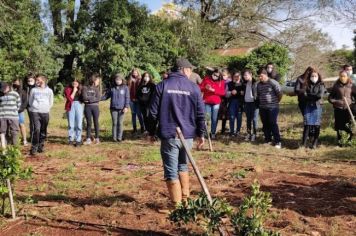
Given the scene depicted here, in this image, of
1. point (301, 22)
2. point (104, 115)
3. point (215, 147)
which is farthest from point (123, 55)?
point (215, 147)

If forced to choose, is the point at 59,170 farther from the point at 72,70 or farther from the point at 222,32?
the point at 222,32

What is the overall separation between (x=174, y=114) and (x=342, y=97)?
19.8 ft

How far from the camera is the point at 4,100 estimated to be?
969 cm

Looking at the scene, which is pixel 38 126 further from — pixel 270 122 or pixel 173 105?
pixel 173 105

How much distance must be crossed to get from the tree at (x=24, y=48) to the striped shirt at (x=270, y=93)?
1861 centimetres

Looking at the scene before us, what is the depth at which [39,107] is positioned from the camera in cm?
1019

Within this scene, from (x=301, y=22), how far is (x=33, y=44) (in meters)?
18.4

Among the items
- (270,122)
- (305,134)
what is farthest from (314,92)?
(270,122)

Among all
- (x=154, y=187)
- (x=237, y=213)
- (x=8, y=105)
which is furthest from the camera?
(x=8, y=105)

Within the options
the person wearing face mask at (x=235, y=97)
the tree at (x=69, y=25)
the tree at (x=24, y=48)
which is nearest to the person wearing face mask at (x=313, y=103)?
the person wearing face mask at (x=235, y=97)

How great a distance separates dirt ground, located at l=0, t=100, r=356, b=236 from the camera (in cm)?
521

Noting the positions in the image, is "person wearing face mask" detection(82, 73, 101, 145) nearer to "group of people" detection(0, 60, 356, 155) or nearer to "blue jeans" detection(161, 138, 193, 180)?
"group of people" detection(0, 60, 356, 155)

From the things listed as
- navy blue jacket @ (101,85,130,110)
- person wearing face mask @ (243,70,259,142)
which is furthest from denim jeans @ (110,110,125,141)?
person wearing face mask @ (243,70,259,142)

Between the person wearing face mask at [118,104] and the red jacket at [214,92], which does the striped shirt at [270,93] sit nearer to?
the red jacket at [214,92]
